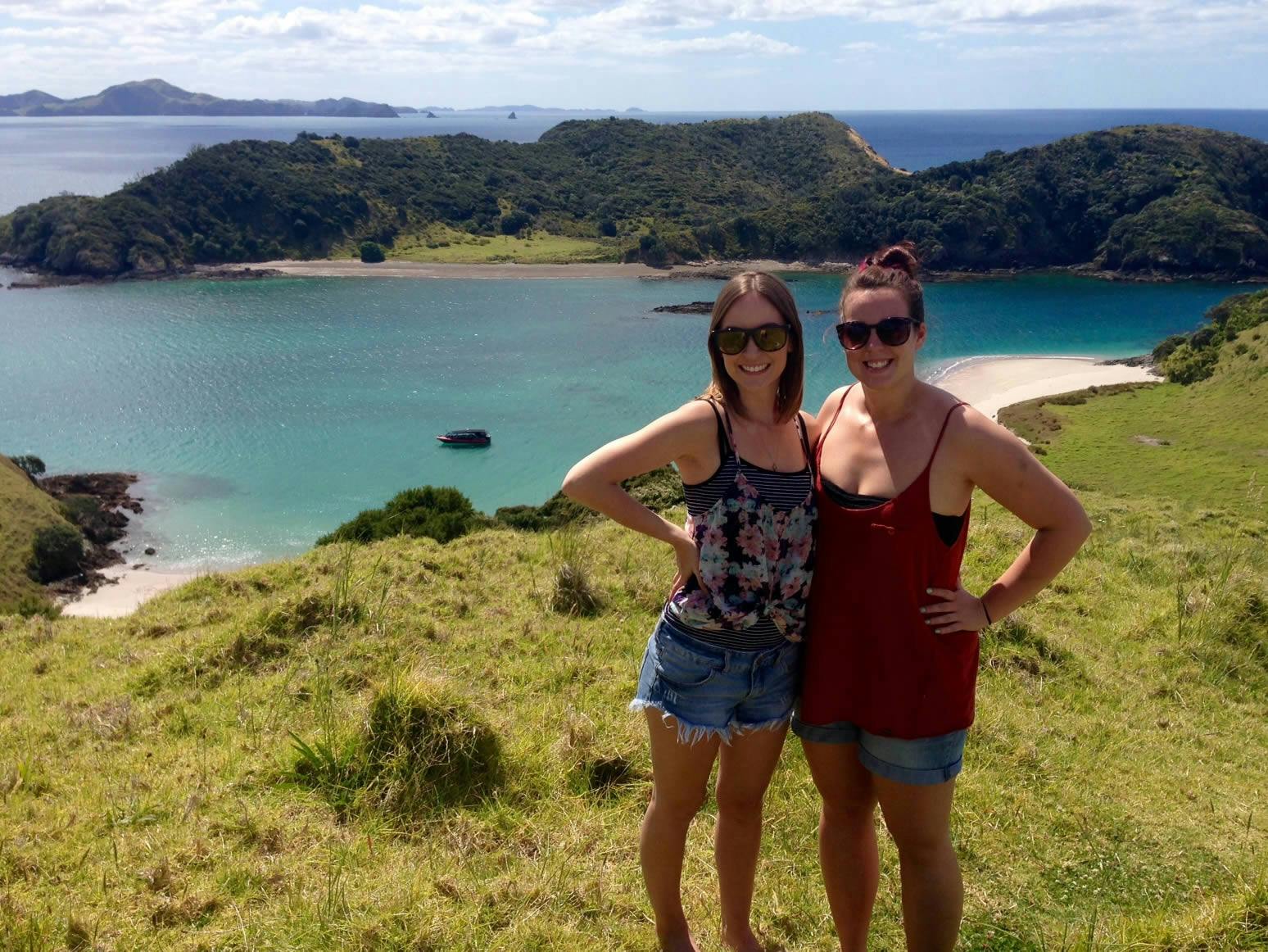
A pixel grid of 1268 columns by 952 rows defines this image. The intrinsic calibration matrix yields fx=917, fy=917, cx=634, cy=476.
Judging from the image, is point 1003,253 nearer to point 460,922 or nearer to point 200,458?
point 200,458

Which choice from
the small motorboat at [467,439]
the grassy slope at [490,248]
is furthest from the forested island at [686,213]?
the small motorboat at [467,439]

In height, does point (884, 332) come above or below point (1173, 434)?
above

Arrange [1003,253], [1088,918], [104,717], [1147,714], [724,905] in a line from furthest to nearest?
[1003,253] → [1147,714] → [104,717] → [1088,918] → [724,905]

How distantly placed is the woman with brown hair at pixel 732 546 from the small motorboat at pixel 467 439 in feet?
95.4

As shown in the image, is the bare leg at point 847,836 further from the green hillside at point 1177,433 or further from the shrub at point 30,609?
the green hillside at point 1177,433

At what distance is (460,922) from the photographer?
2.94 m

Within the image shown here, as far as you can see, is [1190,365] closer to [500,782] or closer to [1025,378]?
[1025,378]

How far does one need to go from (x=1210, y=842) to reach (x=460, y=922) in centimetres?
308

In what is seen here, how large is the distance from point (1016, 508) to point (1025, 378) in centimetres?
3988

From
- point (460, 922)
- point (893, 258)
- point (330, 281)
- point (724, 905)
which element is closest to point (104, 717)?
point (460, 922)

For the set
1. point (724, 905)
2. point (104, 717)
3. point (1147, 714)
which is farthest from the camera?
point (1147, 714)

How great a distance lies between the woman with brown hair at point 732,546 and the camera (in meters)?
2.43

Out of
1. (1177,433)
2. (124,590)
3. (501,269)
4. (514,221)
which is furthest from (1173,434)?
(514,221)

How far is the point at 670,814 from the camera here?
2660 mm
